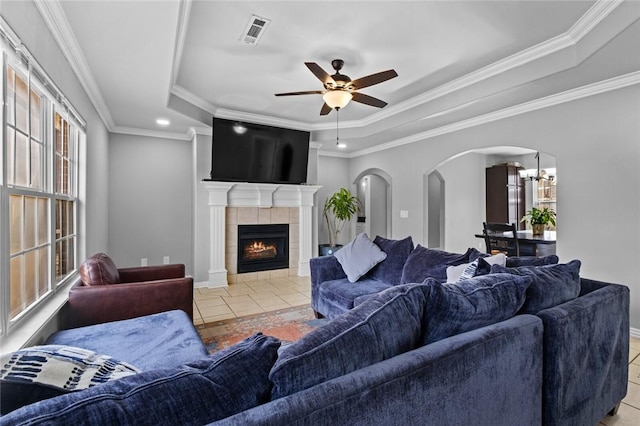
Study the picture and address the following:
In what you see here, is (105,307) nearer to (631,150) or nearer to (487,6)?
(487,6)

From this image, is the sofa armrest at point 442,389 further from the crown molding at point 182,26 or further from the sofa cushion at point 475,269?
the crown molding at point 182,26

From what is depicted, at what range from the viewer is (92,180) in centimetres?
350

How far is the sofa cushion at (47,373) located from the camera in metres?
0.78

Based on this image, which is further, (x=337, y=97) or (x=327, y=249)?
(x=327, y=249)

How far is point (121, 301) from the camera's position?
2.24 m

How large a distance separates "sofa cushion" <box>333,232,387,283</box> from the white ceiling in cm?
189

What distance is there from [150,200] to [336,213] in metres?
3.39

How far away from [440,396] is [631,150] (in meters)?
3.47

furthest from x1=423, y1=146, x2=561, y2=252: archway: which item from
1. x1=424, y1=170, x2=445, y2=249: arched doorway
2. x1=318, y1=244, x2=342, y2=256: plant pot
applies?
x1=318, y1=244, x2=342, y2=256: plant pot

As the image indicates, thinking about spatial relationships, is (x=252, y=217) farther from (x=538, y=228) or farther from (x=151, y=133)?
(x=538, y=228)

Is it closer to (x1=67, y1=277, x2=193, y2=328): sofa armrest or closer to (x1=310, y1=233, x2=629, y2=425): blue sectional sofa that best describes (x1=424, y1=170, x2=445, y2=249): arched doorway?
(x1=310, y1=233, x2=629, y2=425): blue sectional sofa

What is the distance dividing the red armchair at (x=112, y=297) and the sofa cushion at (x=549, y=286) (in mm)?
2236

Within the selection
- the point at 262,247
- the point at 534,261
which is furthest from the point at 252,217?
the point at 534,261

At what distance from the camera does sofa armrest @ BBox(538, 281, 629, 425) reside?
4.63 feet
